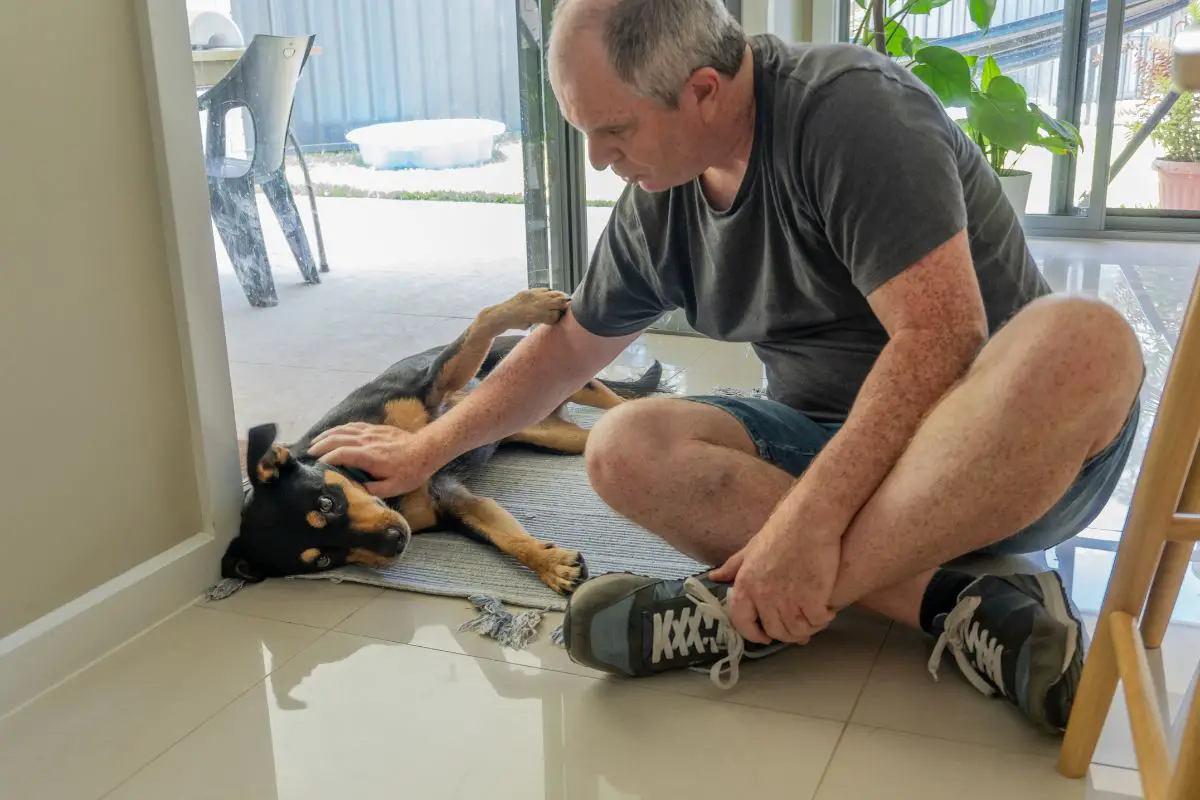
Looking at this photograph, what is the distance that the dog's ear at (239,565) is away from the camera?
1.87m

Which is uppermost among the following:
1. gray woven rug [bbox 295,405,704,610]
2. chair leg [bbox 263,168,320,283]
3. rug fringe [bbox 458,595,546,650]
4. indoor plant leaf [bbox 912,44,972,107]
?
indoor plant leaf [bbox 912,44,972,107]

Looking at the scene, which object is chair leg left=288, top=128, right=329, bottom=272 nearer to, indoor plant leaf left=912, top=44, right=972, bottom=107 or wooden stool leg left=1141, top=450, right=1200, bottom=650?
wooden stool leg left=1141, top=450, right=1200, bottom=650

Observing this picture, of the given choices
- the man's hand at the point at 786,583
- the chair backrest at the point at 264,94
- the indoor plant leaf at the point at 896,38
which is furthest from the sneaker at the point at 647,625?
the indoor plant leaf at the point at 896,38

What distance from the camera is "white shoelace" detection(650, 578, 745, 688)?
1.45 m

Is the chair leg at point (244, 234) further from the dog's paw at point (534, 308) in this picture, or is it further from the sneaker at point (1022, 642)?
the sneaker at point (1022, 642)

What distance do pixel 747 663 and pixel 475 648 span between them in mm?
397

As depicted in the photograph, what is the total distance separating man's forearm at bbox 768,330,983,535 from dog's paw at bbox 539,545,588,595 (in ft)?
1.92

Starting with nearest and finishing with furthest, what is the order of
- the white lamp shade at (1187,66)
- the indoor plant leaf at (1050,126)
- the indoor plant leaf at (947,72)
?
1. the white lamp shade at (1187,66)
2. the indoor plant leaf at (947,72)
3. the indoor plant leaf at (1050,126)

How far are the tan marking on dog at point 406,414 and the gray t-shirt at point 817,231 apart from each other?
0.56 meters

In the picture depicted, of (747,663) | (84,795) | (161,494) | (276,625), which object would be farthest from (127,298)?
(747,663)

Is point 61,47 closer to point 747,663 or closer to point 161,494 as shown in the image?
point 161,494

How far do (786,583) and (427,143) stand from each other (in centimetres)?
187

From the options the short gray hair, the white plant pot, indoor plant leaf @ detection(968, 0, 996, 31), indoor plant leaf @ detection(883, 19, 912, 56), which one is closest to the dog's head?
the short gray hair

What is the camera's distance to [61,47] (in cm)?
155
